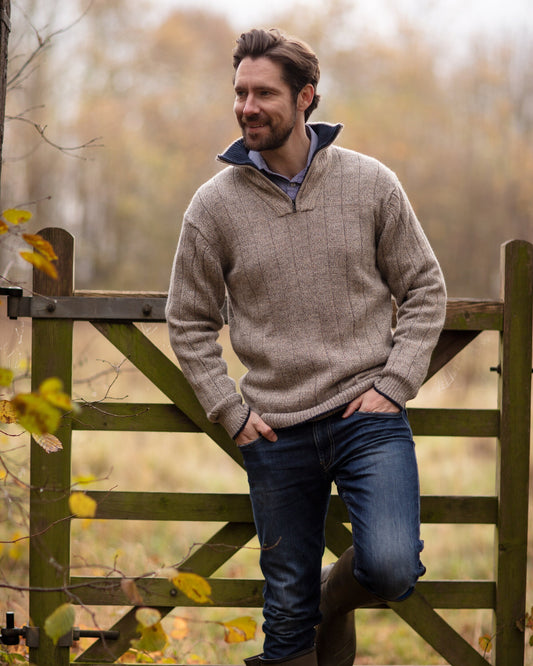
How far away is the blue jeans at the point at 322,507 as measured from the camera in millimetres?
2098

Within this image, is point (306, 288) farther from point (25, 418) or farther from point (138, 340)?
point (25, 418)

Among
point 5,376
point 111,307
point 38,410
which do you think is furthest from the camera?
point 111,307

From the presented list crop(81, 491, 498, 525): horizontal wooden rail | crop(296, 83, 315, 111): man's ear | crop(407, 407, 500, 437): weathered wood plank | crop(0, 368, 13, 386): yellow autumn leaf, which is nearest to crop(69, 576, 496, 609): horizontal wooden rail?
crop(81, 491, 498, 525): horizontal wooden rail

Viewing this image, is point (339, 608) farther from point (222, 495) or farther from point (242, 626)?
point (242, 626)

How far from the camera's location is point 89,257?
14.5 metres

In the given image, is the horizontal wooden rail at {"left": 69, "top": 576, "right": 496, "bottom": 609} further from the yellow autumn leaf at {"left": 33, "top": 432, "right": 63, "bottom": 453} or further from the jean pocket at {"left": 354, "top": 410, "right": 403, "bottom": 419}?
the jean pocket at {"left": 354, "top": 410, "right": 403, "bottom": 419}

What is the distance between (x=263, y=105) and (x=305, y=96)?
19 centimetres

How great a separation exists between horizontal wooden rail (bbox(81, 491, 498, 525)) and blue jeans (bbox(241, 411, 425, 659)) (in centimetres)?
38

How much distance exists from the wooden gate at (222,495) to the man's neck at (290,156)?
66 cm

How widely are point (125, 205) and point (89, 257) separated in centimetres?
128

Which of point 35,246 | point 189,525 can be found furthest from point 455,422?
point 189,525

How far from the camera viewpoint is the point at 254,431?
227 cm

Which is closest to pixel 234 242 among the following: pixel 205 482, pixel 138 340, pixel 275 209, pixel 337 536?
pixel 275 209

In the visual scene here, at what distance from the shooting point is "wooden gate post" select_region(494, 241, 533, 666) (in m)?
2.68
